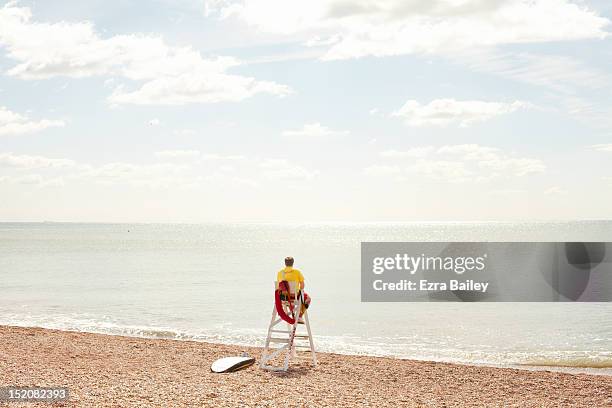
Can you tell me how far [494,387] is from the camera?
10.6 metres

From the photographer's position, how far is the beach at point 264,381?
874 centimetres

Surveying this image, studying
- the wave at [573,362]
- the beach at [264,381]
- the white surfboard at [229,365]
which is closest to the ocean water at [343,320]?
the wave at [573,362]

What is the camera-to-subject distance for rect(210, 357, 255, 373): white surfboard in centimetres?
1074

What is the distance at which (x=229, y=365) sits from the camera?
10.9 metres

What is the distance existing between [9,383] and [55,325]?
471 inches

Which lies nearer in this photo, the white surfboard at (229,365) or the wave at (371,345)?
the white surfboard at (229,365)

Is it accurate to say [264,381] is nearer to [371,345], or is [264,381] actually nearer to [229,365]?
[229,365]

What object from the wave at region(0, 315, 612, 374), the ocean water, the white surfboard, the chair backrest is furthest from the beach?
the ocean water

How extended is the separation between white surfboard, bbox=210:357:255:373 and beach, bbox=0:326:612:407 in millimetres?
163

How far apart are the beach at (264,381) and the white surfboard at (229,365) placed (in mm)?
163

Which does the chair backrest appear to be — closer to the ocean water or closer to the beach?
the beach

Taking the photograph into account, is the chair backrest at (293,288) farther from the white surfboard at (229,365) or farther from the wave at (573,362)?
the wave at (573,362)

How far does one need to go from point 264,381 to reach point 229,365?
1.03 meters

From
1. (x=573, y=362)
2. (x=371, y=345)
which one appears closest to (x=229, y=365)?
(x=371, y=345)
